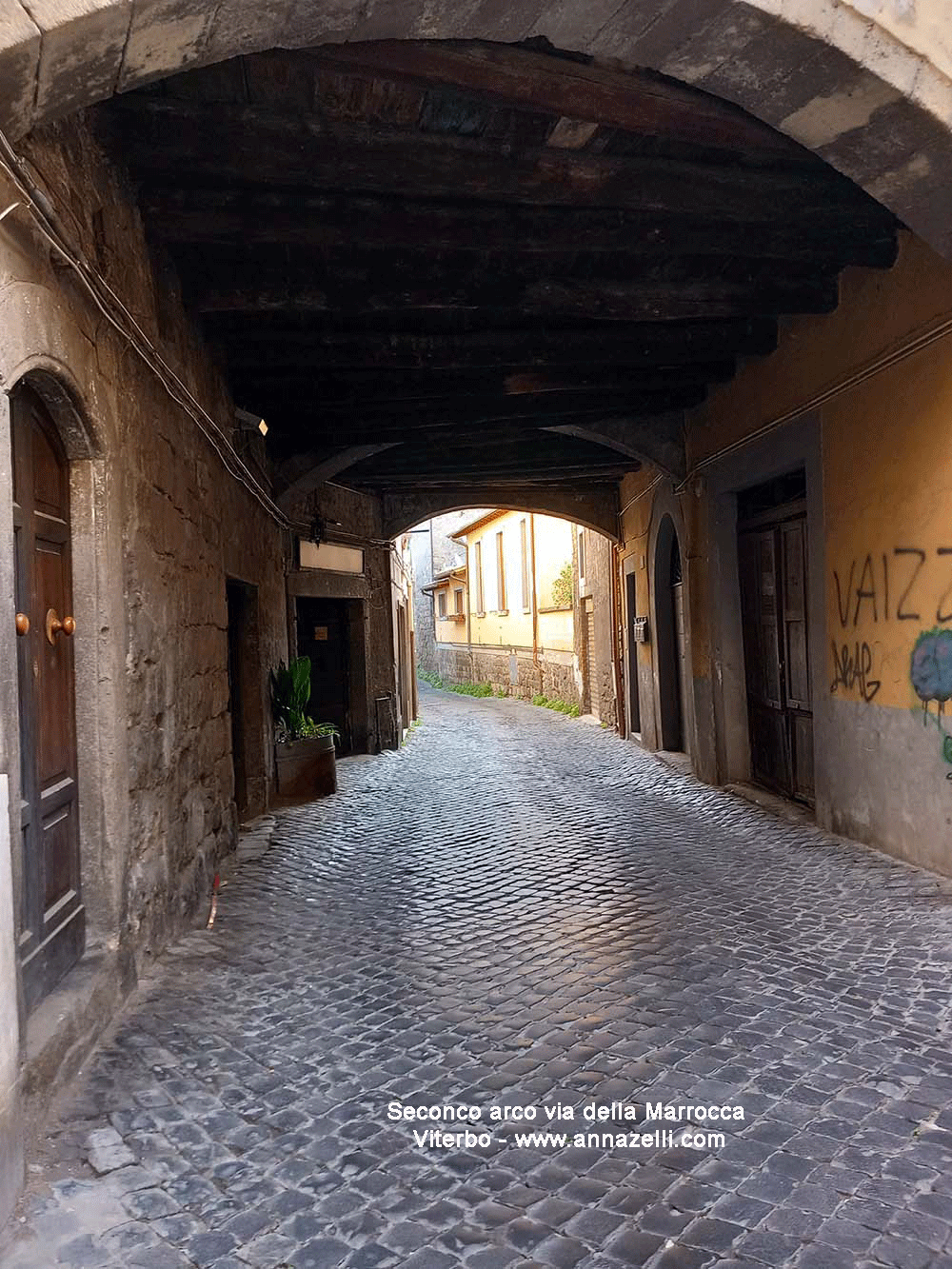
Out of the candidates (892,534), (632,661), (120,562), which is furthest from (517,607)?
(120,562)

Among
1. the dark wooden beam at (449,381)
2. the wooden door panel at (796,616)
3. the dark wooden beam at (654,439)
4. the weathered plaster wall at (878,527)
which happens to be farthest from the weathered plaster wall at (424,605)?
the weathered plaster wall at (878,527)

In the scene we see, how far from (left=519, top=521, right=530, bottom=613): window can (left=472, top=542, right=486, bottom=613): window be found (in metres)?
4.19

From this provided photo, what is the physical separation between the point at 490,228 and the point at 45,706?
3.07 m

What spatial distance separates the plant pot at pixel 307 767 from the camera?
8.30 metres

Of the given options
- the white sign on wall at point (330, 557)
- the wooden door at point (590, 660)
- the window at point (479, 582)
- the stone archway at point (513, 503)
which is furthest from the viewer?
the window at point (479, 582)

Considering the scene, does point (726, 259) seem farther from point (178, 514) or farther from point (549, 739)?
point (549, 739)

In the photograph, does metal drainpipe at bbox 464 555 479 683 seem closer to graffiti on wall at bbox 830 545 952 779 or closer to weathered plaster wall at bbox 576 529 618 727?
weathered plaster wall at bbox 576 529 618 727

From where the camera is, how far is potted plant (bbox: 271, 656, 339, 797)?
8.30 m

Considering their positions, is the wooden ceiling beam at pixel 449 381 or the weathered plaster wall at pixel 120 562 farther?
the wooden ceiling beam at pixel 449 381

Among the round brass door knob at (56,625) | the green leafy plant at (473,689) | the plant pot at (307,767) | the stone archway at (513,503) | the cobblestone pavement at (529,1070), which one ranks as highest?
the stone archway at (513,503)

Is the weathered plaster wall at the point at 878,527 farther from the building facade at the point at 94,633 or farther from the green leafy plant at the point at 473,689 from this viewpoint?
the green leafy plant at the point at 473,689

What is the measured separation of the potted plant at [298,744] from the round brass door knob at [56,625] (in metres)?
5.02

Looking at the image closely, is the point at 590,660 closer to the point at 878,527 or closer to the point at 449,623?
the point at 878,527

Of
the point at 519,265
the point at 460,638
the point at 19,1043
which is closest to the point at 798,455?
the point at 519,265
